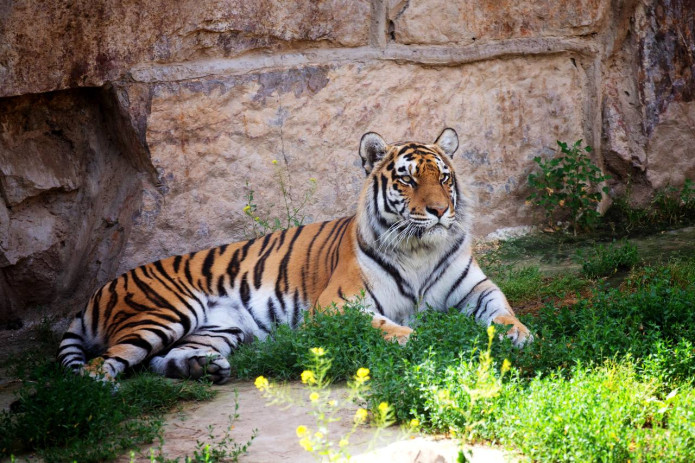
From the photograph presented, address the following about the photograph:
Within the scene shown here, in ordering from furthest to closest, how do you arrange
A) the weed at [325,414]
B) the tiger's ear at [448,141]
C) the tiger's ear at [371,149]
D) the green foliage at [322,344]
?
the tiger's ear at [448,141], the tiger's ear at [371,149], the green foliage at [322,344], the weed at [325,414]

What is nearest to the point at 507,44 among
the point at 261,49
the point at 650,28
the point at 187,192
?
the point at 650,28

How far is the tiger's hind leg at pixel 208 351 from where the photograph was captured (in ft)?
14.1

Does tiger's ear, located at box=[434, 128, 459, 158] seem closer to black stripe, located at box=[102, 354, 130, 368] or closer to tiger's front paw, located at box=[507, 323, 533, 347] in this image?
tiger's front paw, located at box=[507, 323, 533, 347]

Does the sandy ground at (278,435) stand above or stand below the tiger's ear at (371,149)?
below

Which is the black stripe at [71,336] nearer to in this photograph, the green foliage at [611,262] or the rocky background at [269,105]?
the rocky background at [269,105]

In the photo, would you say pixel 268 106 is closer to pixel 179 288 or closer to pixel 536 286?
pixel 179 288

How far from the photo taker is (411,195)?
488 cm

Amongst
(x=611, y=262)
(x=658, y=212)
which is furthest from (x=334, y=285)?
(x=658, y=212)

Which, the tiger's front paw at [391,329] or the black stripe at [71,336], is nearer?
the tiger's front paw at [391,329]

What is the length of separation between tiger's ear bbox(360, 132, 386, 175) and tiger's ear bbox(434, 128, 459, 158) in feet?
1.19

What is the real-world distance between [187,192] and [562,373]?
122 inches

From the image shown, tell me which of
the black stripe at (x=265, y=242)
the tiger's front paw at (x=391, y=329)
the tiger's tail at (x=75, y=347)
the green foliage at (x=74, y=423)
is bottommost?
the tiger's tail at (x=75, y=347)

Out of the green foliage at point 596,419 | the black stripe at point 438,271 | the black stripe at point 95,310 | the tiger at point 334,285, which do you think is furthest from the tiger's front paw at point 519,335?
the black stripe at point 95,310

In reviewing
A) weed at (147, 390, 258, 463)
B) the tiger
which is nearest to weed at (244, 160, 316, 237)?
the tiger
